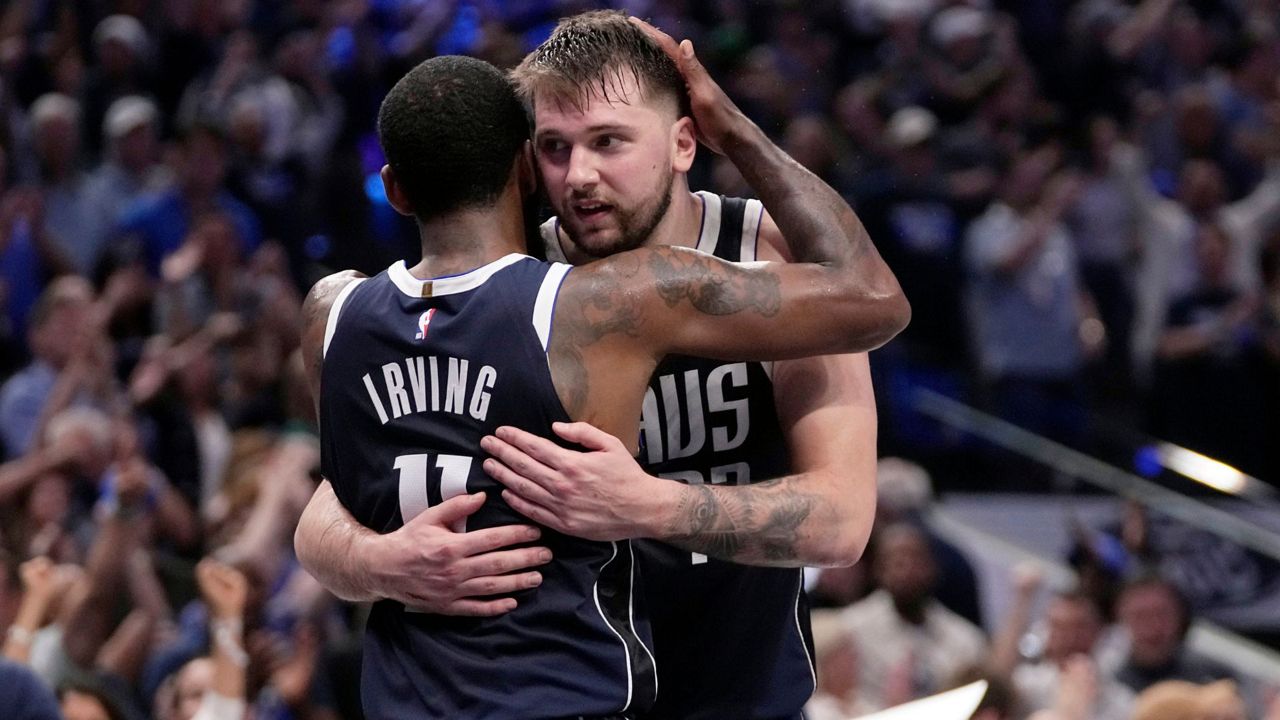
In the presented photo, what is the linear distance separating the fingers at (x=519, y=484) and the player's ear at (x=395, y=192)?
525 millimetres

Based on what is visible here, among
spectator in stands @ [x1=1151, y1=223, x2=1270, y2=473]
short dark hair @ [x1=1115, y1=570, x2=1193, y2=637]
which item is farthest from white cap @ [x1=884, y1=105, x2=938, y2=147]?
short dark hair @ [x1=1115, y1=570, x2=1193, y2=637]

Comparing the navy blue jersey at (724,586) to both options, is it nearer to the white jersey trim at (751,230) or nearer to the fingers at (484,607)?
the white jersey trim at (751,230)

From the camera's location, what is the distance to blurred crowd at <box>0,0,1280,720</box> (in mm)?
6930

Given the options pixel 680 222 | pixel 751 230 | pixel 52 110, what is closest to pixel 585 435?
pixel 680 222

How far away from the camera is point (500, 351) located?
9.42 feet

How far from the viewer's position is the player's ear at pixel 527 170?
3109mm

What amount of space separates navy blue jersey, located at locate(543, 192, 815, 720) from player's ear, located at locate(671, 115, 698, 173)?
0.20 metres

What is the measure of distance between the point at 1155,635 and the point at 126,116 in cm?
633

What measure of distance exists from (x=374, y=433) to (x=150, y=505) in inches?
199

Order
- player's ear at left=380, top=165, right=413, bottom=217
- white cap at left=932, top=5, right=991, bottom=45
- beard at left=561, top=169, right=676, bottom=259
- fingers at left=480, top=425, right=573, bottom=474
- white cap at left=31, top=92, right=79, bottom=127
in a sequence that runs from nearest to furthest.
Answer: fingers at left=480, top=425, right=573, bottom=474, player's ear at left=380, top=165, right=413, bottom=217, beard at left=561, top=169, right=676, bottom=259, white cap at left=31, top=92, right=79, bottom=127, white cap at left=932, top=5, right=991, bottom=45

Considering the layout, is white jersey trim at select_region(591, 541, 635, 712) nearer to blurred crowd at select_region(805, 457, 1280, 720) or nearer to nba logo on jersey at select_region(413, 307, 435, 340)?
nba logo on jersey at select_region(413, 307, 435, 340)

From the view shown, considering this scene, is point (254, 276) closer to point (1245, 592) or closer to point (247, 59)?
point (247, 59)

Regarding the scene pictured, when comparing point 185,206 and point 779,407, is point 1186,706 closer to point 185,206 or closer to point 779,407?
point 779,407

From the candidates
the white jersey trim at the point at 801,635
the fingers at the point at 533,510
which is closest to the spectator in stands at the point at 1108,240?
the white jersey trim at the point at 801,635
